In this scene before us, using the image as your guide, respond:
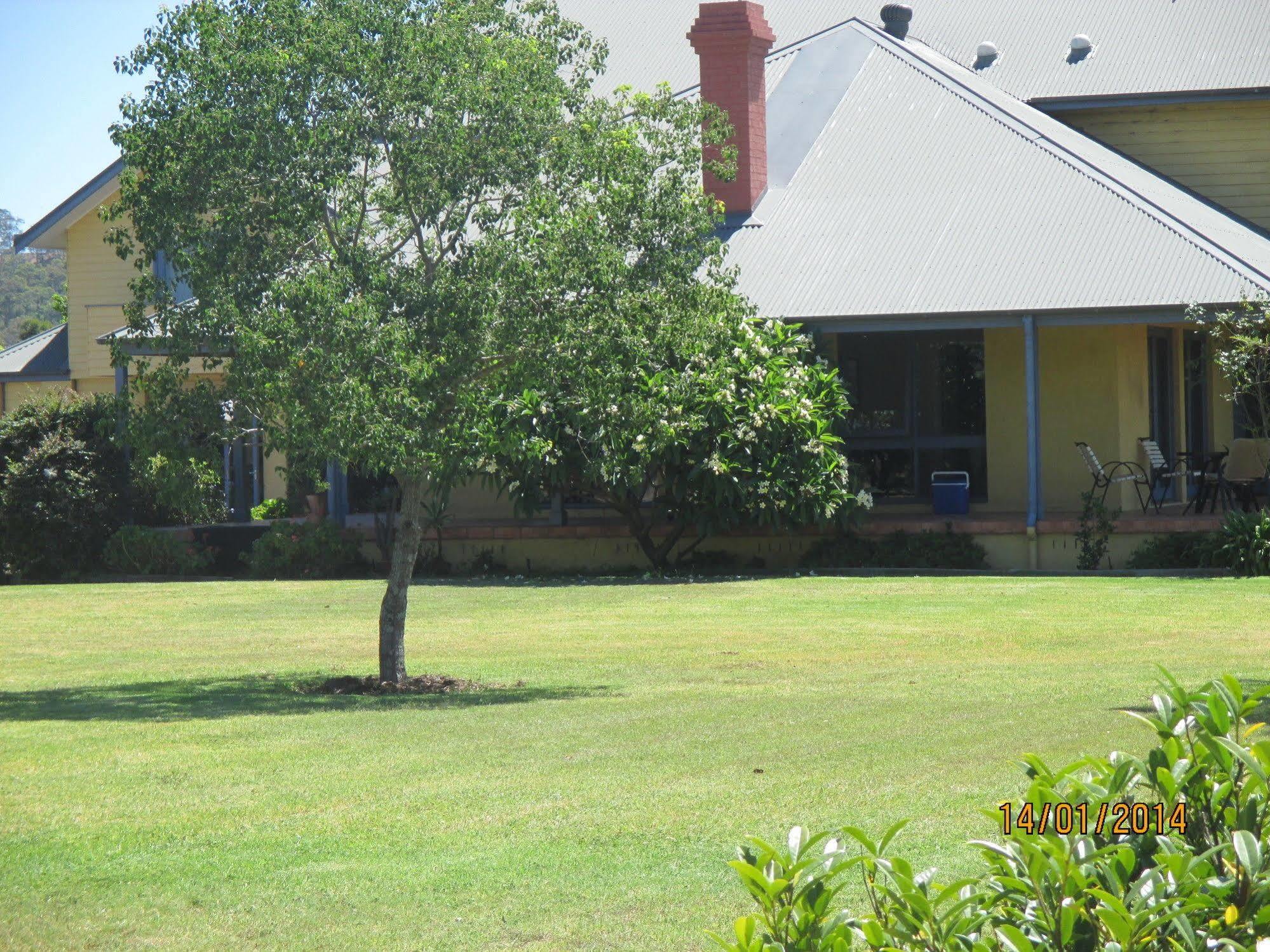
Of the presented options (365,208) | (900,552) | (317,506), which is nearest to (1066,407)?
(900,552)

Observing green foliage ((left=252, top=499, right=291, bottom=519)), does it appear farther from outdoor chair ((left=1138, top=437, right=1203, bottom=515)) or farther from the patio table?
the patio table

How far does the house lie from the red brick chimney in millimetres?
34

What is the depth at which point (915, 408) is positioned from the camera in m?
21.3

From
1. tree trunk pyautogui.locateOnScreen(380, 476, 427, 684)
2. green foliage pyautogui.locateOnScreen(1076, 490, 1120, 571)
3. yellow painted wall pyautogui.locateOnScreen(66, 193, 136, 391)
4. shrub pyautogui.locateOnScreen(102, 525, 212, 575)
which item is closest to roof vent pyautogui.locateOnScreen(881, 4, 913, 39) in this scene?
green foliage pyautogui.locateOnScreen(1076, 490, 1120, 571)

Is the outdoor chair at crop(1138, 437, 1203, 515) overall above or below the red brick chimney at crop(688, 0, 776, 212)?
below

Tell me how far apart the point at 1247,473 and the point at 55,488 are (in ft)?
49.6

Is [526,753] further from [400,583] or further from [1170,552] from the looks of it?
[1170,552]

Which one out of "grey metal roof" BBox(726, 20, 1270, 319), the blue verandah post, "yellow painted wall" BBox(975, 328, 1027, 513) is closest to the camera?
the blue verandah post

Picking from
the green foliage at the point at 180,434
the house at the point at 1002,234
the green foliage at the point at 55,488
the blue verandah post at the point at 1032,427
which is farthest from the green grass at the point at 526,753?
the green foliage at the point at 55,488

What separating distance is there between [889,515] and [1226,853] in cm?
1721

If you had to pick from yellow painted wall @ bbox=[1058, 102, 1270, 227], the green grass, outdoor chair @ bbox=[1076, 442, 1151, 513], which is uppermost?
yellow painted wall @ bbox=[1058, 102, 1270, 227]

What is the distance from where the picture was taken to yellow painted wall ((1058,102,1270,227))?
23.2 meters

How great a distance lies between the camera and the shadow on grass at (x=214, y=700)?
9445 millimetres

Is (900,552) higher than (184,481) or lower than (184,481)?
lower
